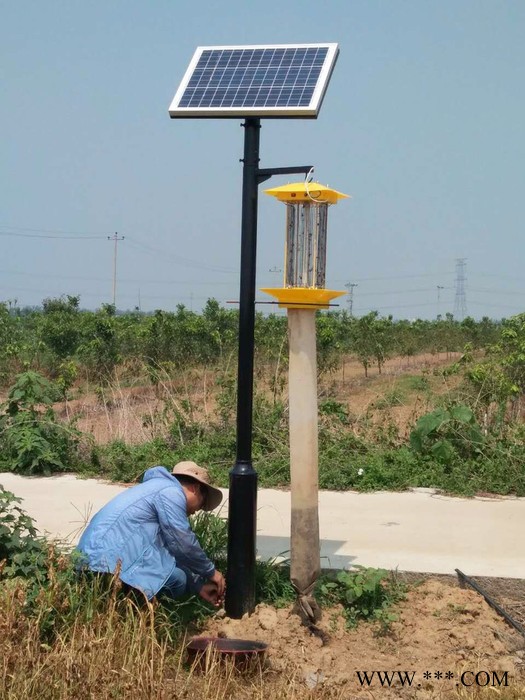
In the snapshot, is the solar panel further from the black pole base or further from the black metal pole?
the black pole base

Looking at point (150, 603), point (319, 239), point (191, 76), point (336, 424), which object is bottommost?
point (150, 603)

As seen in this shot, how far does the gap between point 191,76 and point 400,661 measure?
11.2 feet

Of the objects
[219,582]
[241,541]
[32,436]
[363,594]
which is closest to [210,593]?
[219,582]

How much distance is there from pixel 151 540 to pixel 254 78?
2604 millimetres

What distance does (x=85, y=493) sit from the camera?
8000 millimetres

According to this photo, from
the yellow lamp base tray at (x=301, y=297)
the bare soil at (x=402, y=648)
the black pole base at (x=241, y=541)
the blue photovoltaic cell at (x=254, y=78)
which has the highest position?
the blue photovoltaic cell at (x=254, y=78)

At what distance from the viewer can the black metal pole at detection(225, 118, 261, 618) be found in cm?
507

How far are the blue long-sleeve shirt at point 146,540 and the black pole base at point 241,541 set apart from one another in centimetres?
16

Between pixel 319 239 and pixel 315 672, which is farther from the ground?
pixel 319 239

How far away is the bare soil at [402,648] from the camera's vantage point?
Result: 15.0 feet

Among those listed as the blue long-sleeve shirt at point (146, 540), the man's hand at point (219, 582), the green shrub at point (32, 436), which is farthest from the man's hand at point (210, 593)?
the green shrub at point (32, 436)

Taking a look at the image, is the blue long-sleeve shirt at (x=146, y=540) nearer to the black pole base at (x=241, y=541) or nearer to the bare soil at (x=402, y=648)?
the black pole base at (x=241, y=541)

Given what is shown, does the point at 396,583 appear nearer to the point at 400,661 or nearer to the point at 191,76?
the point at 400,661

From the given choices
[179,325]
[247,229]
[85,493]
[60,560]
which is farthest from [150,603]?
[179,325]
